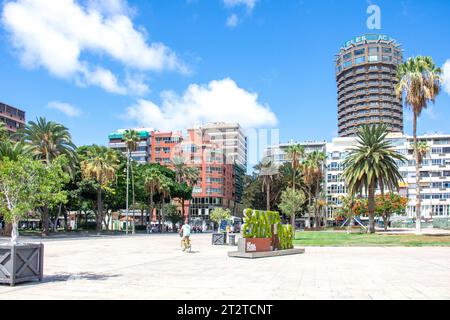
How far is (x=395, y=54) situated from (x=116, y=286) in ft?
537

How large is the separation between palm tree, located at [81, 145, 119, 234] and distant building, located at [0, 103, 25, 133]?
63999 millimetres

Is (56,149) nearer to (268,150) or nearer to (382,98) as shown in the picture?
(268,150)

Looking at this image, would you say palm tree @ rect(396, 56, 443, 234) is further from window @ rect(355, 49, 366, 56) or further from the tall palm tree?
window @ rect(355, 49, 366, 56)

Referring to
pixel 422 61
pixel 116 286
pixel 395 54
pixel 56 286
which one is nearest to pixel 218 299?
pixel 116 286

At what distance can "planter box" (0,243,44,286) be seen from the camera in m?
11.7

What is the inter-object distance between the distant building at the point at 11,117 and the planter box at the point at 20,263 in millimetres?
115408

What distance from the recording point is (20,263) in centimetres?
1200

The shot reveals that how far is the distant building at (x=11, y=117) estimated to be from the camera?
385 feet

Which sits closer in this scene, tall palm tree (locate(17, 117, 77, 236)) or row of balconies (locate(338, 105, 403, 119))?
tall palm tree (locate(17, 117, 77, 236))

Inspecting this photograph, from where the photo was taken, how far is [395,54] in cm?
15762

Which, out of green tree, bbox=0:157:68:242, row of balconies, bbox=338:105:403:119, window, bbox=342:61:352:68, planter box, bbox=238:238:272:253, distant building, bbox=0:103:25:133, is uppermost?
window, bbox=342:61:352:68

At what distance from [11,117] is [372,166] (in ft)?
333

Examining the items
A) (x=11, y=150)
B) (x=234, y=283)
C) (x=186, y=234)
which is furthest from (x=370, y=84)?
(x=234, y=283)

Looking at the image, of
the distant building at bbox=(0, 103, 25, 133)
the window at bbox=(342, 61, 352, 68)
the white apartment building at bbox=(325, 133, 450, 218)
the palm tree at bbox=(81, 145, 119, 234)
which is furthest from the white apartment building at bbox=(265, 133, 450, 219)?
the distant building at bbox=(0, 103, 25, 133)
